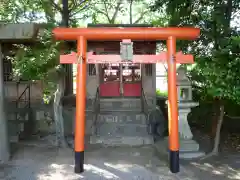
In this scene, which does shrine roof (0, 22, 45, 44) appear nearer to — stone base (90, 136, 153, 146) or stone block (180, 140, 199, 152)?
stone base (90, 136, 153, 146)

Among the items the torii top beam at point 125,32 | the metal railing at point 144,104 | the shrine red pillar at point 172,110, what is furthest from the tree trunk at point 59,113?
the shrine red pillar at point 172,110

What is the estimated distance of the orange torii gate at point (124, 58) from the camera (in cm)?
545

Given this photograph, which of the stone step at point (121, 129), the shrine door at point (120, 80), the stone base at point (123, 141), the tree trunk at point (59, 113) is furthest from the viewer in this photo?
the shrine door at point (120, 80)

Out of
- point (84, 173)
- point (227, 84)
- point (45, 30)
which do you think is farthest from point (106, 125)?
point (227, 84)

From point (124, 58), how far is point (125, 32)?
0.63 meters

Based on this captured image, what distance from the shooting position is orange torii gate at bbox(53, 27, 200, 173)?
5445 millimetres

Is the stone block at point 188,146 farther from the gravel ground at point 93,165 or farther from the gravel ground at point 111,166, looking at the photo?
the gravel ground at point 93,165

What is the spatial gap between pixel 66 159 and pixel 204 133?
18.5 ft

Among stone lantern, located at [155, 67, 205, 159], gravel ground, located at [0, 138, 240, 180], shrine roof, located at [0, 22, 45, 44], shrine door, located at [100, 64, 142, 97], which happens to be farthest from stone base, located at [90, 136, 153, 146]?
shrine roof, located at [0, 22, 45, 44]

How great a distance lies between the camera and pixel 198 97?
347 inches

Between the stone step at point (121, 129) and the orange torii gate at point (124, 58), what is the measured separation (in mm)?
3068

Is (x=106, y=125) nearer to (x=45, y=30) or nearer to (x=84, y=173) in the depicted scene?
(x=84, y=173)

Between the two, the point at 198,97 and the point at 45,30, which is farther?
the point at 198,97

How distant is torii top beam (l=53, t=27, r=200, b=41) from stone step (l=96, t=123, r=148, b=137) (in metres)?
4.00
